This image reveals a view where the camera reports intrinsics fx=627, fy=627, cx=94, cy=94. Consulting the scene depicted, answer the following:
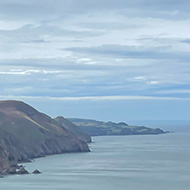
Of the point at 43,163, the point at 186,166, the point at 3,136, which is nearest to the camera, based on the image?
the point at 186,166

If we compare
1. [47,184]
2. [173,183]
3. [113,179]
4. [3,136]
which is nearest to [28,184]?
[47,184]

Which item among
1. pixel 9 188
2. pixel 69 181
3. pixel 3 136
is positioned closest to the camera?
pixel 9 188

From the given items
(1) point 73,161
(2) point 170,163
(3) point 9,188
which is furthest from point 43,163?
(3) point 9,188

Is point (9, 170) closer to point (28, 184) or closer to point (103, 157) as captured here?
point (28, 184)

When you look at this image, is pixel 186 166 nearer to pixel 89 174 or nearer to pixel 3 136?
pixel 89 174

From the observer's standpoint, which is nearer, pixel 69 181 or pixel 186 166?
pixel 69 181

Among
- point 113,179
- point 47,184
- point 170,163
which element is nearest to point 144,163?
point 170,163

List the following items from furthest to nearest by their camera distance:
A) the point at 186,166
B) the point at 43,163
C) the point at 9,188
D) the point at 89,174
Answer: the point at 43,163 → the point at 186,166 → the point at 89,174 → the point at 9,188

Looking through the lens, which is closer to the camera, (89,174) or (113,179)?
(113,179)
